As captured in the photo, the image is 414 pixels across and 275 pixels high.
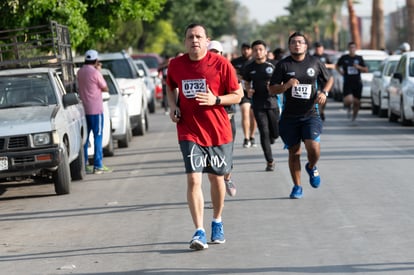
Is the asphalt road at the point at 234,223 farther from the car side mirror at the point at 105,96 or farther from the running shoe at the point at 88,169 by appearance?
the car side mirror at the point at 105,96

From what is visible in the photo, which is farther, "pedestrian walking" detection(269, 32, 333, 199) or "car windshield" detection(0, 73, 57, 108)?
"car windshield" detection(0, 73, 57, 108)

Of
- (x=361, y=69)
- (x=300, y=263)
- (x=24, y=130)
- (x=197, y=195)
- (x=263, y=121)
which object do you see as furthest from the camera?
(x=361, y=69)

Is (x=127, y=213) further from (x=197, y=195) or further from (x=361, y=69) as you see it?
(x=361, y=69)

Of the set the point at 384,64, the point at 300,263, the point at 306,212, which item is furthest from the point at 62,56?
the point at 384,64

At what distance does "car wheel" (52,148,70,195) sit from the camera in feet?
44.6

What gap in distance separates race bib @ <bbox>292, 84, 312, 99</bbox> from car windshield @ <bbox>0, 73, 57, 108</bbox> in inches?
153

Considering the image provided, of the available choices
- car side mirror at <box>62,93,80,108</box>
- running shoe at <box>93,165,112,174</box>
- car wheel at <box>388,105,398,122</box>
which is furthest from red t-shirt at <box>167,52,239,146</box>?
car wheel at <box>388,105,398,122</box>

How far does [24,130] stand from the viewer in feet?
43.7

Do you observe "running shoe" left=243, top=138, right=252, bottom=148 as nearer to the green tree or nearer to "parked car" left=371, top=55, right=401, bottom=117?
the green tree

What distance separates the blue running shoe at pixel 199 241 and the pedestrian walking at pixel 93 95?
7501mm

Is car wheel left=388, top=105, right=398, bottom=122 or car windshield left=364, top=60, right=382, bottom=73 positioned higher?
car windshield left=364, top=60, right=382, bottom=73

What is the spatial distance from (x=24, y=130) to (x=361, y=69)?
12.8m

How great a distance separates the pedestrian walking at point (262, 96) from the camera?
1581 centimetres

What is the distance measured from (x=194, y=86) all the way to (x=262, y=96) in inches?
268
